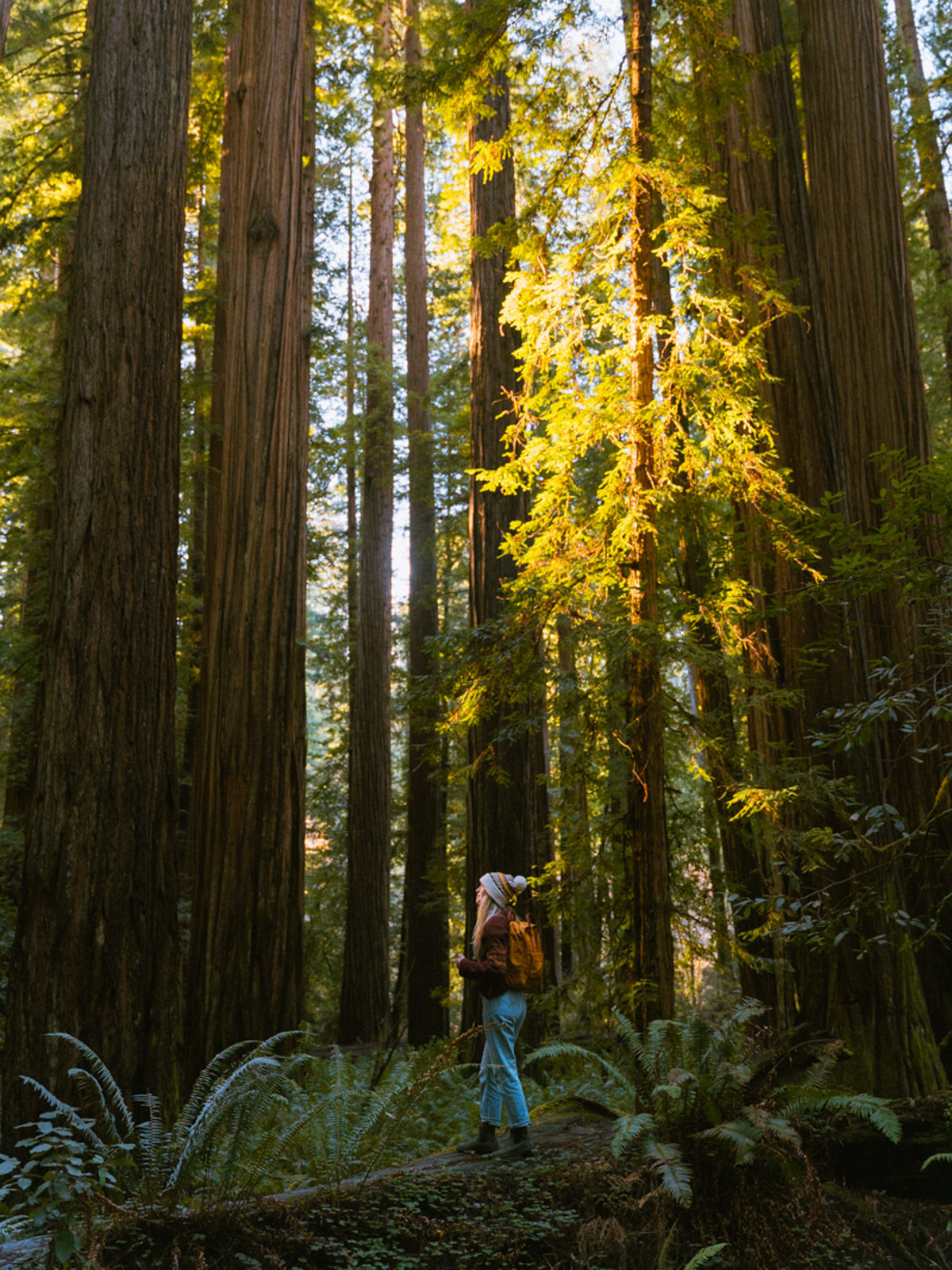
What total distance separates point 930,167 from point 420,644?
958 cm

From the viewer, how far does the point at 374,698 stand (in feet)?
46.2

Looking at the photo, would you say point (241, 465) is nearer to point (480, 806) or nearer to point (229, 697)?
A: point (229, 697)

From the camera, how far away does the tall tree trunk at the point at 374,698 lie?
13.4 metres

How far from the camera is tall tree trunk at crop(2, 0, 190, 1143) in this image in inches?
185

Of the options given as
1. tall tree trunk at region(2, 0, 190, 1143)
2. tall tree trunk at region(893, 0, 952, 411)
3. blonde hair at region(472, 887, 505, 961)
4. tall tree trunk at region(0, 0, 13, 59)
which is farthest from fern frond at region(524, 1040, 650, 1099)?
tall tree trunk at region(893, 0, 952, 411)

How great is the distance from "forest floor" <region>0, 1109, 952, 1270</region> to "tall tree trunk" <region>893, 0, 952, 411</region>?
1107 centimetres

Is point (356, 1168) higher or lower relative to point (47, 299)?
lower

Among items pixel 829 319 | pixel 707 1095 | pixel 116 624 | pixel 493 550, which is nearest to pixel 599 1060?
pixel 707 1095

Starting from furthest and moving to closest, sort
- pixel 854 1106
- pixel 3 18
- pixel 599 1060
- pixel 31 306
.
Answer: pixel 31 306, pixel 3 18, pixel 599 1060, pixel 854 1106

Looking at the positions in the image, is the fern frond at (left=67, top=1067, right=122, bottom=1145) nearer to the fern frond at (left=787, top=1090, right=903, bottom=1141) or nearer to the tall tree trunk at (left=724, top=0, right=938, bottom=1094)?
the fern frond at (left=787, top=1090, right=903, bottom=1141)

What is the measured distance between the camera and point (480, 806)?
352 inches

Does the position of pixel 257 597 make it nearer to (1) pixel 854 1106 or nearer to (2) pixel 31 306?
(1) pixel 854 1106

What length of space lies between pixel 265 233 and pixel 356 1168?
707 cm

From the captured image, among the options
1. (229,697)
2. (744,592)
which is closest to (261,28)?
(229,697)
